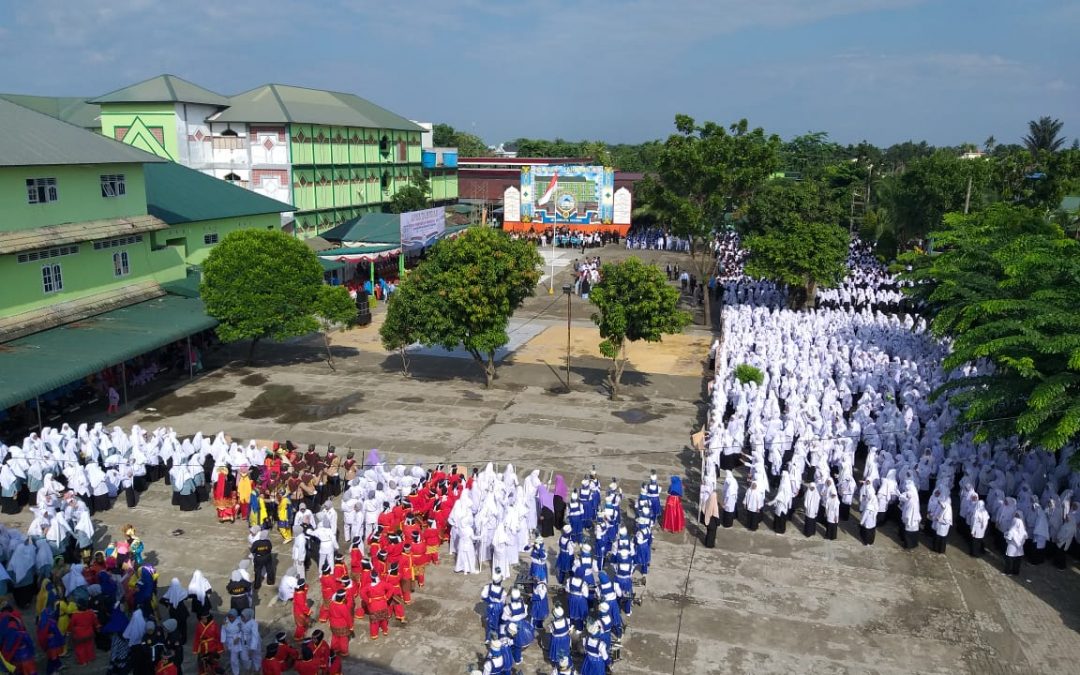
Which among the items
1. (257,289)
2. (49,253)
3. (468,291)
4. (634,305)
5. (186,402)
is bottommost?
(186,402)

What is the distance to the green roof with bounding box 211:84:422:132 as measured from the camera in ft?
Answer: 134

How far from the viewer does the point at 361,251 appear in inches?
1407

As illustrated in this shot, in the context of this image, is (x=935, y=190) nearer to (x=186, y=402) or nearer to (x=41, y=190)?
(x=186, y=402)

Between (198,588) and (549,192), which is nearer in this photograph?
(198,588)

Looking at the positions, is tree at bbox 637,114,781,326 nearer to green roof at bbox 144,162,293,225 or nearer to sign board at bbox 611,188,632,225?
green roof at bbox 144,162,293,225

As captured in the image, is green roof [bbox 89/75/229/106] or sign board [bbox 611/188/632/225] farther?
sign board [bbox 611/188/632/225]

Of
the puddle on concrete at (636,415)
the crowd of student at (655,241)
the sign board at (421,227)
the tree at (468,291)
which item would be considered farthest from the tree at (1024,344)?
the crowd of student at (655,241)

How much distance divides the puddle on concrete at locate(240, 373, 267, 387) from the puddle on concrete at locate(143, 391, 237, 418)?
0.87 m

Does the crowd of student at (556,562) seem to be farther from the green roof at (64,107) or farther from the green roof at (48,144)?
the green roof at (64,107)

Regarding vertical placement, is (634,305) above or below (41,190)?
below

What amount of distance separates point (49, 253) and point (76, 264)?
1.08 metres

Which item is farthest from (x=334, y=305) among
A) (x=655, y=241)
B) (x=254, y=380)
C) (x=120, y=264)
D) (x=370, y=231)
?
(x=655, y=241)

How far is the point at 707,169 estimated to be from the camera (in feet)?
96.4

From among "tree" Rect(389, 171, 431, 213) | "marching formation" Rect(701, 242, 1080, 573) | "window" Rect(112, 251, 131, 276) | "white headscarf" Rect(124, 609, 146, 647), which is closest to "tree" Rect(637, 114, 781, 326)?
"marching formation" Rect(701, 242, 1080, 573)
